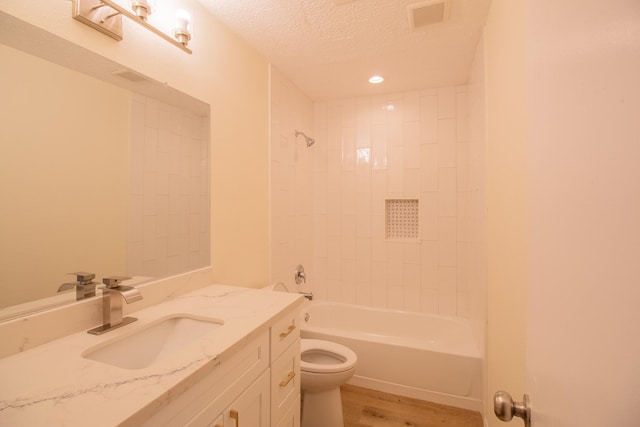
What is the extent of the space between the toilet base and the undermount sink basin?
1.01 m

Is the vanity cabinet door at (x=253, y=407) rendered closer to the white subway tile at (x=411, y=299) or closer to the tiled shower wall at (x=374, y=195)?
the tiled shower wall at (x=374, y=195)

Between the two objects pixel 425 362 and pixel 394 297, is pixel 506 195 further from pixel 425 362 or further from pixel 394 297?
pixel 394 297

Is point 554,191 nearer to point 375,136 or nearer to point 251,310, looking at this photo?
point 251,310

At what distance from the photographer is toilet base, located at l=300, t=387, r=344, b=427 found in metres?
1.71

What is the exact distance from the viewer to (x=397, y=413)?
1.94 metres

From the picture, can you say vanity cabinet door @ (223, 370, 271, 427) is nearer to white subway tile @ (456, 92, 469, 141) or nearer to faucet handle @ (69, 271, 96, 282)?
faucet handle @ (69, 271, 96, 282)

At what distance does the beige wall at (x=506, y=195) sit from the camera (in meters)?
1.04

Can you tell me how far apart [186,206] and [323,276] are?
1885 millimetres

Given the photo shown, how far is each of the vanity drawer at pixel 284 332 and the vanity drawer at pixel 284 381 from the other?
0.09 feet

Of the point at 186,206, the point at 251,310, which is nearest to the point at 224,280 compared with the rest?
the point at 186,206

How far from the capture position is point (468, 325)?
2457 mm

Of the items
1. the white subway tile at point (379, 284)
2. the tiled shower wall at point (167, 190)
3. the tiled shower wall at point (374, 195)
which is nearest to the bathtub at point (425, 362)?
the tiled shower wall at point (374, 195)

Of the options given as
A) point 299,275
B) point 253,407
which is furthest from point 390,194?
point 253,407

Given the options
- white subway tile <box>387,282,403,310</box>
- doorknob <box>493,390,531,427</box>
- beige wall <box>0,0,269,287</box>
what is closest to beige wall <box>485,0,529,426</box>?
doorknob <box>493,390,531,427</box>
